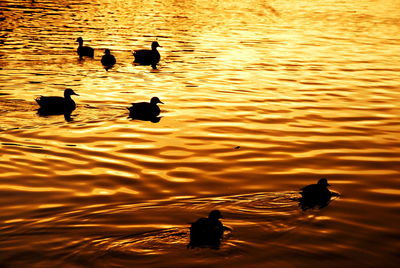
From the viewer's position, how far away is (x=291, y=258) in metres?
9.45

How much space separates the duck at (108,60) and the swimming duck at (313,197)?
1684cm

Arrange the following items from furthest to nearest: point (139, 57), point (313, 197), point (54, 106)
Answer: point (139, 57) → point (54, 106) → point (313, 197)

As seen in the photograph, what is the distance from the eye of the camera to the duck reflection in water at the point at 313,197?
1137cm

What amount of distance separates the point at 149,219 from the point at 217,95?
457 inches

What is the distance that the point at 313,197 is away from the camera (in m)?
11.4

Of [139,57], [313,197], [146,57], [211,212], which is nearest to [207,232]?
[211,212]

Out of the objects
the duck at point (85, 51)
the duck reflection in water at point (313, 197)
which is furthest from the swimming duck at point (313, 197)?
the duck at point (85, 51)

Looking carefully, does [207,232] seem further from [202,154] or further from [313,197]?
[202,154]

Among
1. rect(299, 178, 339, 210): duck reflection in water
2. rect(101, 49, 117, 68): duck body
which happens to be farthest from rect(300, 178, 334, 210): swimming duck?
rect(101, 49, 117, 68): duck body

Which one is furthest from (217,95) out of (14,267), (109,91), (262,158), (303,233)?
(14,267)

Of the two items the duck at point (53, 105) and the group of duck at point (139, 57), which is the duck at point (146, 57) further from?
the duck at point (53, 105)

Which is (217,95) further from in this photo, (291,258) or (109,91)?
(291,258)

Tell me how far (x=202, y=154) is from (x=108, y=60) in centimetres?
1302

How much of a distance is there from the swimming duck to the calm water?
0.82 feet
